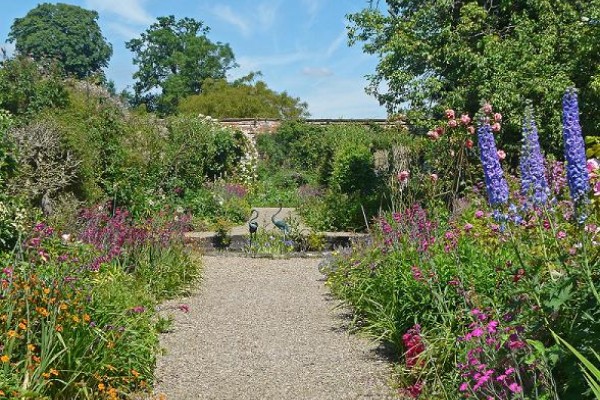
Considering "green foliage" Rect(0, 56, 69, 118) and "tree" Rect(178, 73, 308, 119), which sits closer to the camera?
"green foliage" Rect(0, 56, 69, 118)

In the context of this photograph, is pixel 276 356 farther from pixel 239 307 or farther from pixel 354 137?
pixel 354 137

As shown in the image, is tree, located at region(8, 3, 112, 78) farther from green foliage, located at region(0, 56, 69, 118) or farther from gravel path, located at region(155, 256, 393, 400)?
gravel path, located at region(155, 256, 393, 400)

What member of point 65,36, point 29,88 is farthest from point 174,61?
point 29,88

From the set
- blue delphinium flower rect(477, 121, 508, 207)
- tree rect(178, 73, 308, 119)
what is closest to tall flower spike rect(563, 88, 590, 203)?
blue delphinium flower rect(477, 121, 508, 207)

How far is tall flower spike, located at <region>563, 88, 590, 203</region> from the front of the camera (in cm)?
290

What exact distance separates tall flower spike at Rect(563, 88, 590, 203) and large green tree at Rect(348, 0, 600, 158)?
842 centimetres

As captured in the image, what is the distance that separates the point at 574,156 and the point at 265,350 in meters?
3.28

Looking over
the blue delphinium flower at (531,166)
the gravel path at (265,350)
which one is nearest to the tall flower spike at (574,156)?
the blue delphinium flower at (531,166)

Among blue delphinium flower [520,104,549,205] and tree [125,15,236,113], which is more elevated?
tree [125,15,236,113]

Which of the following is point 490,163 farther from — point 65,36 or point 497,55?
point 65,36

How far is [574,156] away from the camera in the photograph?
291 centimetres

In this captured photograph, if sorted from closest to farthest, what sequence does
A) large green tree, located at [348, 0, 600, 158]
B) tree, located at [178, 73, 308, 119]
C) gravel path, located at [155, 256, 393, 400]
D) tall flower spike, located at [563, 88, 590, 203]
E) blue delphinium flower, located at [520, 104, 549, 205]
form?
tall flower spike, located at [563, 88, 590, 203] → blue delphinium flower, located at [520, 104, 549, 205] → gravel path, located at [155, 256, 393, 400] → large green tree, located at [348, 0, 600, 158] → tree, located at [178, 73, 308, 119]

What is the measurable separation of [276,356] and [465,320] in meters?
1.55

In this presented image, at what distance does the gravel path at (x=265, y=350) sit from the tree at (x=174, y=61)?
4169cm
